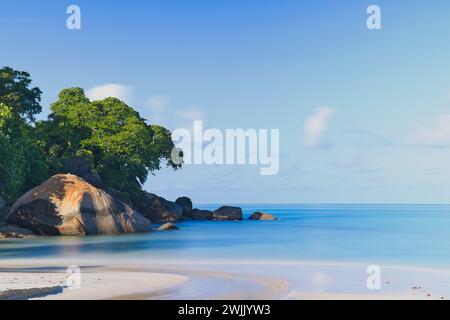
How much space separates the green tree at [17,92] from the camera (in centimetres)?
4003

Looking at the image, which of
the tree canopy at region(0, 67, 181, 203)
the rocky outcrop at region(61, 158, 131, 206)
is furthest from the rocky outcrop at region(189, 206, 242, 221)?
the rocky outcrop at region(61, 158, 131, 206)

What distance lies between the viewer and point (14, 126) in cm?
3209

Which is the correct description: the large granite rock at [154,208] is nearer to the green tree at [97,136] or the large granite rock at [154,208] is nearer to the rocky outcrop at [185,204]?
the green tree at [97,136]

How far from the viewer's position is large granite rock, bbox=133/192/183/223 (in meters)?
50.1

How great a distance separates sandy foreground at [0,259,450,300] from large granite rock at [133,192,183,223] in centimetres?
2946

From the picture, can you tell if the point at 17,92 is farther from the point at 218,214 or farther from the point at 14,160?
the point at 218,214

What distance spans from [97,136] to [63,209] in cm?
1354

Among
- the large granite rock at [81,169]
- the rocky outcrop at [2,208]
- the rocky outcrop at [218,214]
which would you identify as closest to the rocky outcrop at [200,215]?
the rocky outcrop at [218,214]

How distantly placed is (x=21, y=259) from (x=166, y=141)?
33.3 m

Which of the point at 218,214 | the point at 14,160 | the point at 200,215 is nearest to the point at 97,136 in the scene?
the point at 14,160
